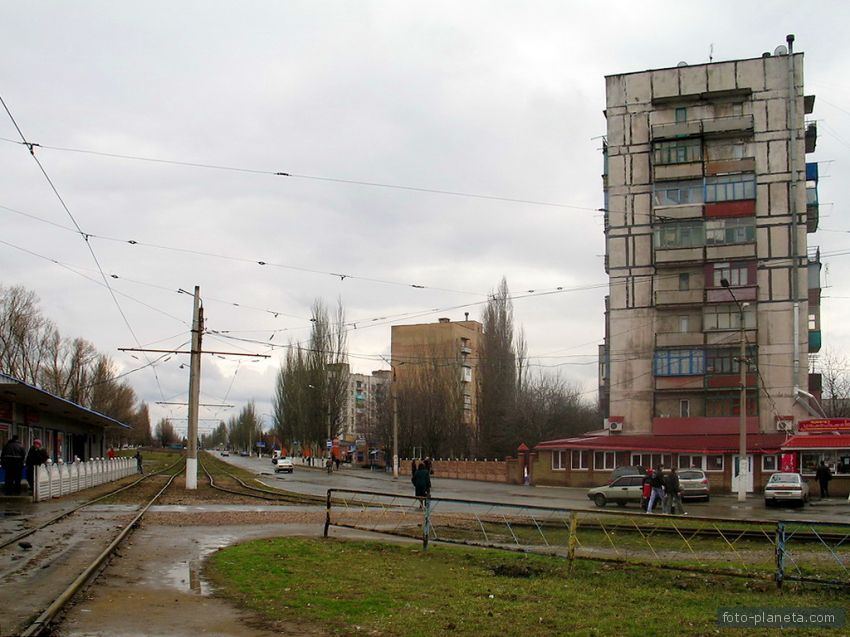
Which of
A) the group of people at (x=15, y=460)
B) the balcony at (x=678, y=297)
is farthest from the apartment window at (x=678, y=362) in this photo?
the group of people at (x=15, y=460)

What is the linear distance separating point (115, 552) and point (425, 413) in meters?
67.6

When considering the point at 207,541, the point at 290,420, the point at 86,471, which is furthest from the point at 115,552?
the point at 290,420

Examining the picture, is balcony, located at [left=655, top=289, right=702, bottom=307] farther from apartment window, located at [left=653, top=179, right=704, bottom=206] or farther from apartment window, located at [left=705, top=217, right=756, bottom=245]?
apartment window, located at [left=653, top=179, right=704, bottom=206]

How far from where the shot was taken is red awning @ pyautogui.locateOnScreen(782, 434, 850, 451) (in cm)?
4347

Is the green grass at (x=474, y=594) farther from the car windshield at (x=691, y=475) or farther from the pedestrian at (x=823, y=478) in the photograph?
the pedestrian at (x=823, y=478)

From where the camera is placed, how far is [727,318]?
55.6 m

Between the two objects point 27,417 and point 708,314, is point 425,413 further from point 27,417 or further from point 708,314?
point 27,417

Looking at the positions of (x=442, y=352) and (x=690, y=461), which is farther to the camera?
(x=442, y=352)

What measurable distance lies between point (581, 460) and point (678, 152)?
21.1 meters

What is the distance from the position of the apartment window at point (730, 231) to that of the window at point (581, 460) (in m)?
15.6

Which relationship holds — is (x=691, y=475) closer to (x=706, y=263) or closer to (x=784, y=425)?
(x=784, y=425)

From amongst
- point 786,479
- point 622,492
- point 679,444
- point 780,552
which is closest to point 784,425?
point 679,444

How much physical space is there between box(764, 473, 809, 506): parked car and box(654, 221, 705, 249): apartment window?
22.2 m

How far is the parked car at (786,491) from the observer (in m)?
36.5
